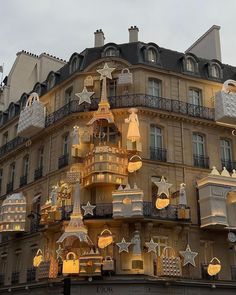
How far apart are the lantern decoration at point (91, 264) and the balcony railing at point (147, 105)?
7.33 m

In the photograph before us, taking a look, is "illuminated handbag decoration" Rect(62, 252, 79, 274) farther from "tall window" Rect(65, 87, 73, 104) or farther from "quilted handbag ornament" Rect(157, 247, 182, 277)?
"tall window" Rect(65, 87, 73, 104)

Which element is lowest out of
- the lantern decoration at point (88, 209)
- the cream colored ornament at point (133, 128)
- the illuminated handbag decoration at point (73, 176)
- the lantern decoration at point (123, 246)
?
the lantern decoration at point (123, 246)

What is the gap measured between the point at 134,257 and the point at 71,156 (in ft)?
19.9

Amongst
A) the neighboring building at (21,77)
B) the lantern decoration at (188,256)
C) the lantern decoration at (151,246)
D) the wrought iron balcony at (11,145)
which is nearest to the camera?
the lantern decoration at (151,246)

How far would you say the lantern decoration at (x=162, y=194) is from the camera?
2216 cm

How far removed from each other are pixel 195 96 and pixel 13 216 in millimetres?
11417

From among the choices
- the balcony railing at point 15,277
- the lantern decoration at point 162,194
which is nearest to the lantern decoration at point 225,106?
the lantern decoration at point 162,194

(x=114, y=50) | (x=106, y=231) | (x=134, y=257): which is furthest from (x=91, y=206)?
(x=114, y=50)

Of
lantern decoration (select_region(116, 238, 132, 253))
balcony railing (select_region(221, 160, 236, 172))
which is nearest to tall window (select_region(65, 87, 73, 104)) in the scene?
balcony railing (select_region(221, 160, 236, 172))

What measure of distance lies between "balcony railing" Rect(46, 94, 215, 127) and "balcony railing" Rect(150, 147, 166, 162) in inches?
81.3

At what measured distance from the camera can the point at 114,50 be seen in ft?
85.7

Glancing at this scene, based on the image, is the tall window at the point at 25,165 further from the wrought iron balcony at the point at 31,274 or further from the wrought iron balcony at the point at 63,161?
the wrought iron balcony at the point at 31,274

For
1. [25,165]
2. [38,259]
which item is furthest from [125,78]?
[38,259]

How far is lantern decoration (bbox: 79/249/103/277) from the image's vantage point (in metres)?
20.9
